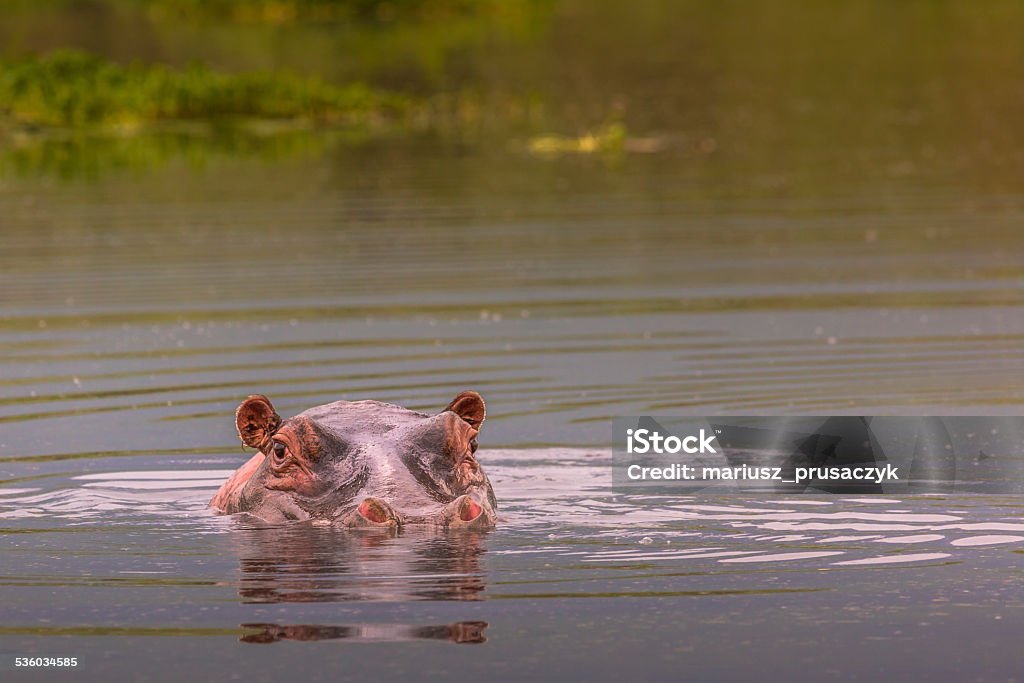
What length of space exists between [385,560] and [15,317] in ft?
38.1

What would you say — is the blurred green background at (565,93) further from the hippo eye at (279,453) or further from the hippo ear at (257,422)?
the hippo eye at (279,453)

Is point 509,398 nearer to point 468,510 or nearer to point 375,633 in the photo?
point 468,510

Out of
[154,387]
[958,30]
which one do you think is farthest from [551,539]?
[958,30]

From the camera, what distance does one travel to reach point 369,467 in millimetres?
11539

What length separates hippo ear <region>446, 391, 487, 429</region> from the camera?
1199 cm

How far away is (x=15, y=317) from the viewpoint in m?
21.8

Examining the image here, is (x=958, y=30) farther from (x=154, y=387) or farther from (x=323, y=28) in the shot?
(x=154, y=387)

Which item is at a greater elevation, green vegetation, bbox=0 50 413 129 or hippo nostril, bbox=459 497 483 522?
green vegetation, bbox=0 50 413 129

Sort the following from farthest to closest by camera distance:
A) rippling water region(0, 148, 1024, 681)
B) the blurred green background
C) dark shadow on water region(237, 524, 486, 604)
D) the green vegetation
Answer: the green vegetation, the blurred green background, dark shadow on water region(237, 524, 486, 604), rippling water region(0, 148, 1024, 681)
